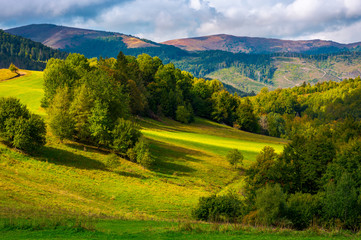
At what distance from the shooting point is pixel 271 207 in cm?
3080

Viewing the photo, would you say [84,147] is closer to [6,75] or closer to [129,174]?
[129,174]

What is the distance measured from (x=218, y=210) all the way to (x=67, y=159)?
87.4ft

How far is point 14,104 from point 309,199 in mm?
43796

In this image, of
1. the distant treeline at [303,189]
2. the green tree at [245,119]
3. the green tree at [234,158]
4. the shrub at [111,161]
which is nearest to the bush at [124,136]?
the shrub at [111,161]

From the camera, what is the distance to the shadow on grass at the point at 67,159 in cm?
4616

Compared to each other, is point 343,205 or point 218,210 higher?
point 343,205

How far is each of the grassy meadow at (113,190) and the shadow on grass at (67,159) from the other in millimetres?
146

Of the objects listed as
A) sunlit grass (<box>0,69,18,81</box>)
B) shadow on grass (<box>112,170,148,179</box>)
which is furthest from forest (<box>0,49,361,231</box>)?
sunlit grass (<box>0,69,18,81</box>)

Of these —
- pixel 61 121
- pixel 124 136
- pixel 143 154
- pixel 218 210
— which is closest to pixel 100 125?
pixel 124 136

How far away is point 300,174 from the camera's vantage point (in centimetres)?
4269

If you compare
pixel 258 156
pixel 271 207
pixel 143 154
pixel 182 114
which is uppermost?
pixel 182 114

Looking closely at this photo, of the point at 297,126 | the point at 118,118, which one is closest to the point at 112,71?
the point at 118,118

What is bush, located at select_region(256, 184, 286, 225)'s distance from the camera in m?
29.9

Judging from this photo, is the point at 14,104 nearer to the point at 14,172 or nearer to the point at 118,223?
the point at 14,172
